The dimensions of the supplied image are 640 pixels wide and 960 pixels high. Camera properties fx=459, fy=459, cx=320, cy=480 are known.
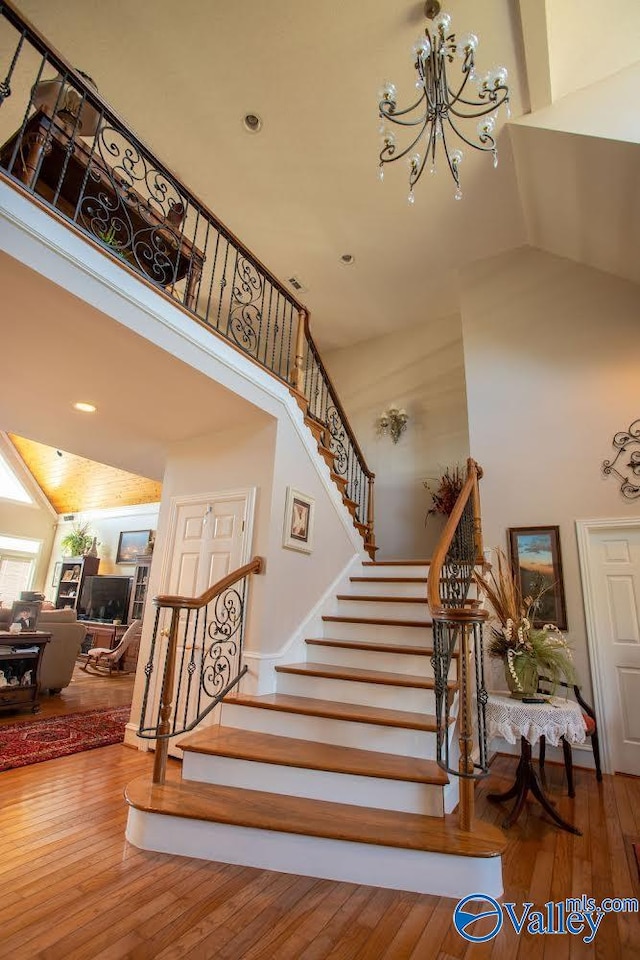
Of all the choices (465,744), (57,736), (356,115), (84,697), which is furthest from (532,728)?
(84,697)

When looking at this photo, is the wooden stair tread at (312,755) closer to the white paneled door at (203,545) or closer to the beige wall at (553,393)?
the white paneled door at (203,545)

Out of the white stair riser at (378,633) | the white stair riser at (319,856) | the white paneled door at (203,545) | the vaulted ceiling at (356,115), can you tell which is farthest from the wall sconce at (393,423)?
the white stair riser at (319,856)

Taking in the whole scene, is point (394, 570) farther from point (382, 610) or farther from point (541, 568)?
point (541, 568)

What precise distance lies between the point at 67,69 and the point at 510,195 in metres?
4.06

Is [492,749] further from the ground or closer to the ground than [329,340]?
A: closer to the ground

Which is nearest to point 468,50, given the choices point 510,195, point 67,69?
point 67,69

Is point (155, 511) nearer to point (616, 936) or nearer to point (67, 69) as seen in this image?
point (67, 69)

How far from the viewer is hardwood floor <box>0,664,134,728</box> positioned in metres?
4.67

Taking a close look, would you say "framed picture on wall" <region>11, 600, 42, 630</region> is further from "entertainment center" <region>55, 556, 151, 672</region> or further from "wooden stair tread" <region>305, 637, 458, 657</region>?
"wooden stair tread" <region>305, 637, 458, 657</region>

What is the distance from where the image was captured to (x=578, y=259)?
190 inches

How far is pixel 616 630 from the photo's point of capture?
4020mm

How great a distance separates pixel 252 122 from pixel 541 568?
4.89m

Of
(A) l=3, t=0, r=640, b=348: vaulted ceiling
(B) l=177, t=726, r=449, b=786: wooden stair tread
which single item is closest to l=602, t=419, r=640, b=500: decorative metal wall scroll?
(A) l=3, t=0, r=640, b=348: vaulted ceiling

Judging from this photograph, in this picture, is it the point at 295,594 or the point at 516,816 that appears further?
the point at 295,594
